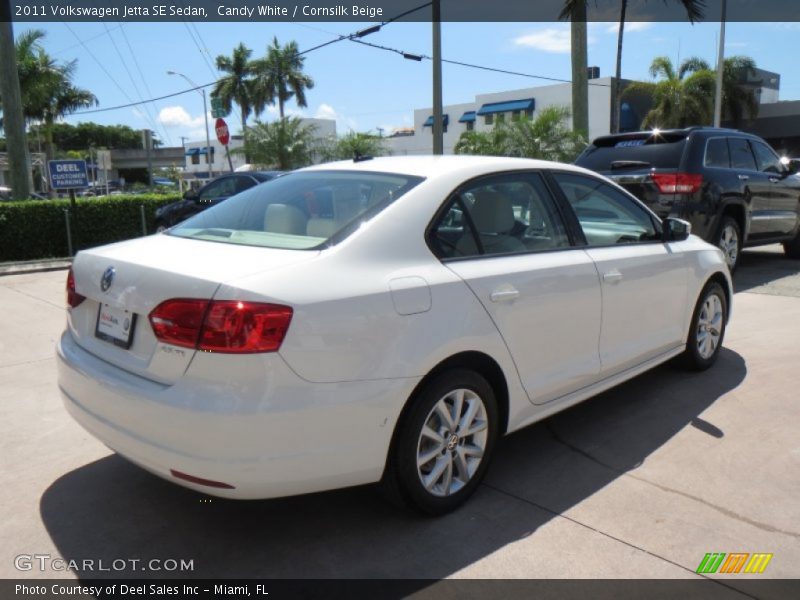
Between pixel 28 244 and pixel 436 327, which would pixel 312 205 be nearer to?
pixel 436 327

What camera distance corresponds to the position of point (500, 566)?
278cm

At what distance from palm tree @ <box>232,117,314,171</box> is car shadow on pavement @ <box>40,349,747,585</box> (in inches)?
1275

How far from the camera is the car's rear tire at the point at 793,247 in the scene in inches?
412

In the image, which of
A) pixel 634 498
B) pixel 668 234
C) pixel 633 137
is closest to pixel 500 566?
pixel 634 498

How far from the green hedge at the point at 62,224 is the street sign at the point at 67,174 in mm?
819

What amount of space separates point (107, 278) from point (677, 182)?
6443 mm

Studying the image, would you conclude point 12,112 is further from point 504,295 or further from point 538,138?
point 504,295

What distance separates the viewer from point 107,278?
2.96m

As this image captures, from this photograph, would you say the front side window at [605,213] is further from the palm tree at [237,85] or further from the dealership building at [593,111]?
the palm tree at [237,85]

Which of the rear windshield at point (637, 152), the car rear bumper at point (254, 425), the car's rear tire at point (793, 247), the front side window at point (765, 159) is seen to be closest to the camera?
the car rear bumper at point (254, 425)

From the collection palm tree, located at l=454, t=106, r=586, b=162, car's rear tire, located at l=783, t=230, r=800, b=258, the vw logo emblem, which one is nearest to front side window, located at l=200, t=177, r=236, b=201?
car's rear tire, located at l=783, t=230, r=800, b=258

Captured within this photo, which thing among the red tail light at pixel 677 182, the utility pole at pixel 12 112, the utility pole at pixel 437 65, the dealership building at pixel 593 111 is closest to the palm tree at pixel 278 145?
the dealership building at pixel 593 111

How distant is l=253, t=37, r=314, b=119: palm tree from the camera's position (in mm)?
54750

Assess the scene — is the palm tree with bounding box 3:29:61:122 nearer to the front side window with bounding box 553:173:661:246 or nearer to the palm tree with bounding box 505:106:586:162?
the palm tree with bounding box 505:106:586:162
